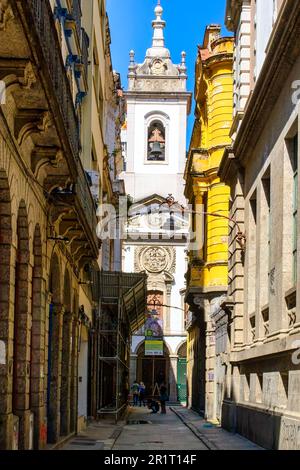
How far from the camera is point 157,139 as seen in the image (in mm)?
72188

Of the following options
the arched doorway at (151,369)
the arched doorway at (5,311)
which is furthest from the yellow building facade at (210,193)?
the arched doorway at (151,369)

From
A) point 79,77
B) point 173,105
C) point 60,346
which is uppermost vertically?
point 173,105

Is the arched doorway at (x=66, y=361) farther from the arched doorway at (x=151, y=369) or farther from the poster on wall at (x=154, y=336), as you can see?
the arched doorway at (x=151, y=369)

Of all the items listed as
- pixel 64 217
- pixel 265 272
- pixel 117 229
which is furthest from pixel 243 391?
pixel 117 229

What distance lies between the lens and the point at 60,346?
821 inches

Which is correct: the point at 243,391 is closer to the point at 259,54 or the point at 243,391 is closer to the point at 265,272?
the point at 265,272

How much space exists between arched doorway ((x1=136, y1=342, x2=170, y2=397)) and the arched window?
44.4 feet

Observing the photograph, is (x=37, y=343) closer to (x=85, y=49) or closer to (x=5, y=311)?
(x=5, y=311)

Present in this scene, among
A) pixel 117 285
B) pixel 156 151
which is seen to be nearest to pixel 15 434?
pixel 117 285

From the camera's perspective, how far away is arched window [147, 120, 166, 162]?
70.2 metres

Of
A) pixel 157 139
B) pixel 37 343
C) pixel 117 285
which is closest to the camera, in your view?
pixel 37 343

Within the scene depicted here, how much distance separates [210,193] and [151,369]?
34294 millimetres

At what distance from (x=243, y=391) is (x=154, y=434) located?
416 cm

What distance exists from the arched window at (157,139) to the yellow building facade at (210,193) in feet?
101
